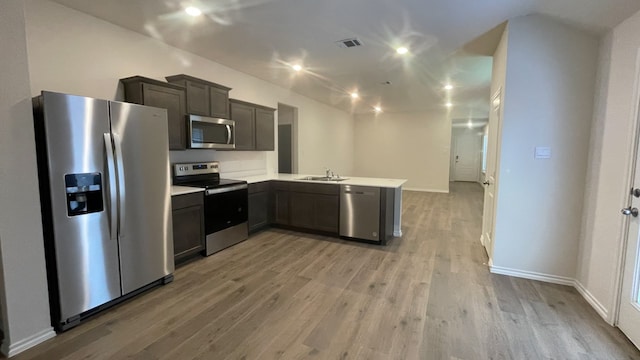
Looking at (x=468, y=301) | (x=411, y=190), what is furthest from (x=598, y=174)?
(x=411, y=190)

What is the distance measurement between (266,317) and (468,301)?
1.74 meters

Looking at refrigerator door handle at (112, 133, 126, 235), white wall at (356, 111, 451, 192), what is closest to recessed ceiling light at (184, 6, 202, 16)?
refrigerator door handle at (112, 133, 126, 235)

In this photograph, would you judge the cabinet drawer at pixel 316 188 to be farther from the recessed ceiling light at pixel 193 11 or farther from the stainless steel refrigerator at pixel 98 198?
the recessed ceiling light at pixel 193 11

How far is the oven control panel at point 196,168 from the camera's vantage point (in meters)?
3.62

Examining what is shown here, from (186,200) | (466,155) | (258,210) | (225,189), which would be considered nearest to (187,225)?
(186,200)

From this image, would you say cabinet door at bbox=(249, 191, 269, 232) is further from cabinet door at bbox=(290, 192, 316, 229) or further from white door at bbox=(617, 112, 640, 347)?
white door at bbox=(617, 112, 640, 347)

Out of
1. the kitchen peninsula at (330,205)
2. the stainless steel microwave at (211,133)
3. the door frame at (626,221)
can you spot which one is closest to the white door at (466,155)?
the kitchen peninsula at (330,205)

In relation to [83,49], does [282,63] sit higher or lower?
higher

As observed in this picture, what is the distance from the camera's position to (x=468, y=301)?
2518mm

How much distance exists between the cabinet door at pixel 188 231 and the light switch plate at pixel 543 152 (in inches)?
141

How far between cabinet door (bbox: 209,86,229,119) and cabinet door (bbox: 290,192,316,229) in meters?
1.55

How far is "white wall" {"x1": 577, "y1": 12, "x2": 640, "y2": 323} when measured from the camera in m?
→ 2.11

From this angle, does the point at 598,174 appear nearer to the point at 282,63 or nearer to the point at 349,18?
the point at 349,18

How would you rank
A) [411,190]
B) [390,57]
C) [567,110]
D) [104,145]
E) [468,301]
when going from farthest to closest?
[411,190] → [390,57] → [567,110] → [468,301] → [104,145]
